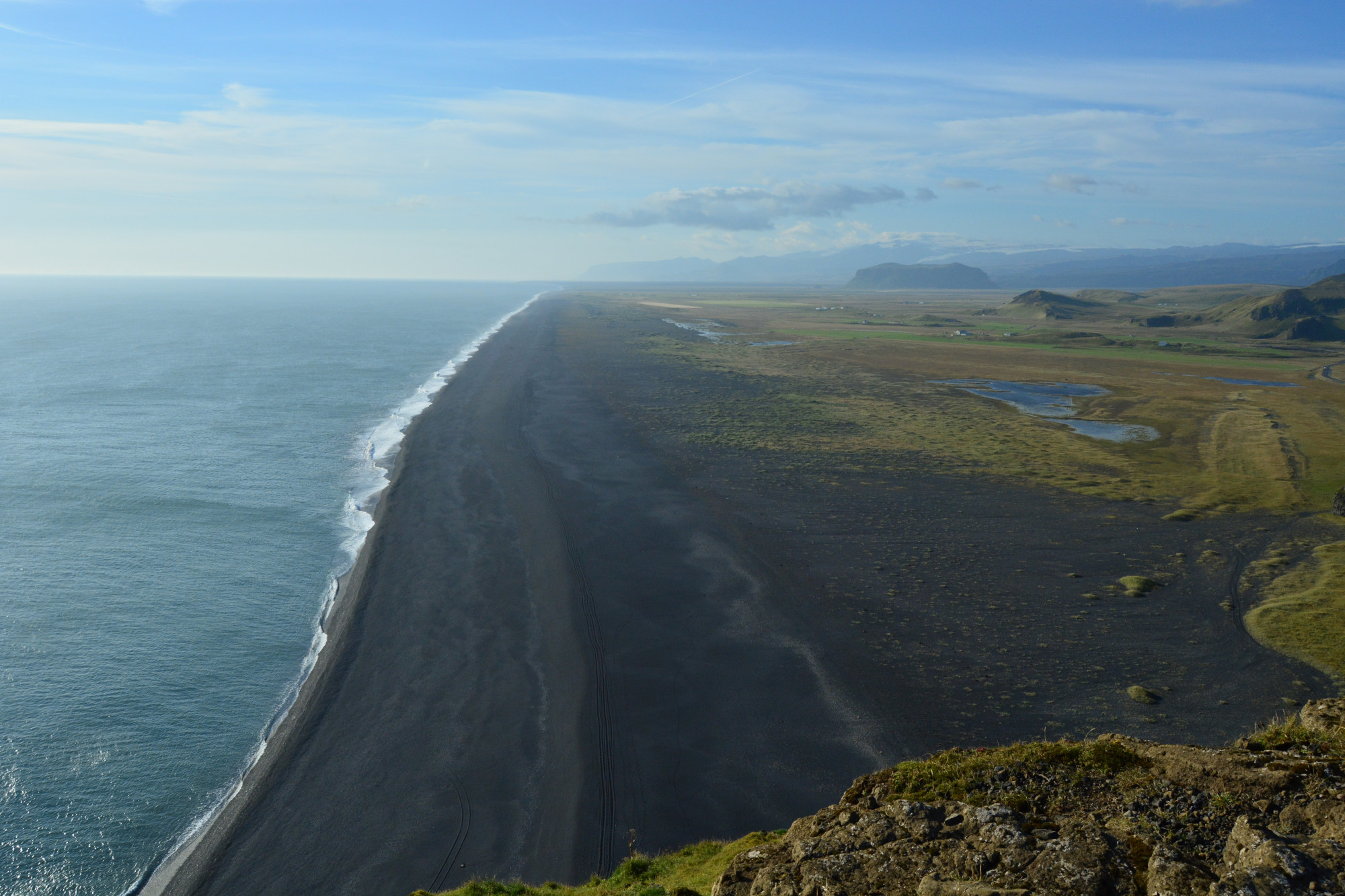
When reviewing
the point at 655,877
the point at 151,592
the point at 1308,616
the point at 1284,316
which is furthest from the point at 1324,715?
the point at 1284,316

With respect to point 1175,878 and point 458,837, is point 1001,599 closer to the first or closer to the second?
point 458,837

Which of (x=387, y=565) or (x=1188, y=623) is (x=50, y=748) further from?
Answer: (x=1188, y=623)

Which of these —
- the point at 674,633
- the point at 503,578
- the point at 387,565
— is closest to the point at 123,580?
the point at 387,565

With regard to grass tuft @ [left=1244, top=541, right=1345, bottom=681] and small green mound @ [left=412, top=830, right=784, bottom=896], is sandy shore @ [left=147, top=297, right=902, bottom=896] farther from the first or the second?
grass tuft @ [left=1244, top=541, right=1345, bottom=681]

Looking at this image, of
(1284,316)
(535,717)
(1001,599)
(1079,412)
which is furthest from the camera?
(1284,316)

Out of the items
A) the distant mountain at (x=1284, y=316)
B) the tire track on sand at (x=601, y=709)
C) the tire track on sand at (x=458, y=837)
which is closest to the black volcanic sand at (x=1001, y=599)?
the tire track on sand at (x=601, y=709)

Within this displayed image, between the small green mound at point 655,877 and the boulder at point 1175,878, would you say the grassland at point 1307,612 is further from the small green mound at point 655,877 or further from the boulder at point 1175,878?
the small green mound at point 655,877

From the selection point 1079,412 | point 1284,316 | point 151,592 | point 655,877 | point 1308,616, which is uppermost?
point 1284,316
